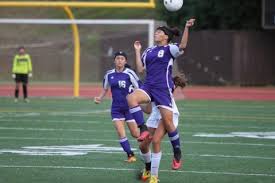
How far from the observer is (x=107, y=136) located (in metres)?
15.8

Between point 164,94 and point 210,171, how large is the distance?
1.54 m

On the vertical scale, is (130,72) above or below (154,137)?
above

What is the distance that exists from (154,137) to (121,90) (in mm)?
2836

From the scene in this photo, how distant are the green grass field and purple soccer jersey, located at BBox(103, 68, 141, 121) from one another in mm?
647

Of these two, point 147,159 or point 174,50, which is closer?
point 174,50

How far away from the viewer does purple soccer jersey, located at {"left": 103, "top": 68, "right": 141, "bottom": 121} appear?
12883 millimetres

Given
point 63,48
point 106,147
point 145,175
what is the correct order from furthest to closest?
point 63,48, point 106,147, point 145,175

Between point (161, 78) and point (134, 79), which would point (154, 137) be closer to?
point (161, 78)

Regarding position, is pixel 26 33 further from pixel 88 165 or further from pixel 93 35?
pixel 88 165

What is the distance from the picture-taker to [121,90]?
42.4ft

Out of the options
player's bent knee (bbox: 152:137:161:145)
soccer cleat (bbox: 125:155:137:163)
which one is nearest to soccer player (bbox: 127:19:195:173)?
player's bent knee (bbox: 152:137:161:145)

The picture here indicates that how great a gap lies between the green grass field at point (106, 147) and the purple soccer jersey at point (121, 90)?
65cm

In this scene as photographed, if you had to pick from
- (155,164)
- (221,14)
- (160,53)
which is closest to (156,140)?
(155,164)

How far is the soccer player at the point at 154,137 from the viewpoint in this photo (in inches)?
395
